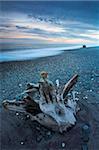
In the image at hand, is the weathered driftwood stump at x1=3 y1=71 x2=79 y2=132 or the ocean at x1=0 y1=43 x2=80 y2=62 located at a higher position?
the ocean at x1=0 y1=43 x2=80 y2=62

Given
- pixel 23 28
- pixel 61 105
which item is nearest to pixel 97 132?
pixel 61 105

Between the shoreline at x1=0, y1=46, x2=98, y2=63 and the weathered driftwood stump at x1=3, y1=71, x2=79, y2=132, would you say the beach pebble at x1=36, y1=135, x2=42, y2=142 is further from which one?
the shoreline at x1=0, y1=46, x2=98, y2=63

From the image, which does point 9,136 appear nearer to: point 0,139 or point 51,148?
point 0,139

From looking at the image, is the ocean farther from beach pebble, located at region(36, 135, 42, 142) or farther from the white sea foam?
beach pebble, located at region(36, 135, 42, 142)

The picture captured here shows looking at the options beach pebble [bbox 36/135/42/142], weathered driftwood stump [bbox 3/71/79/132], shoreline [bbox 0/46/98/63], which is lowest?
beach pebble [bbox 36/135/42/142]

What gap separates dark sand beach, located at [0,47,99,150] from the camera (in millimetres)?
1457

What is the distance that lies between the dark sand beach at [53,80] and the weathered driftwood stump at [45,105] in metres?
0.03

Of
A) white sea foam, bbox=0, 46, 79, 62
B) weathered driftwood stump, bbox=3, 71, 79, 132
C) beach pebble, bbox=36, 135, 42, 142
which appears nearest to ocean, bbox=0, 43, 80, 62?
white sea foam, bbox=0, 46, 79, 62

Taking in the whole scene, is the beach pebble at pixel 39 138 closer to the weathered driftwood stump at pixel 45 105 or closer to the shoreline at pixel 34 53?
the weathered driftwood stump at pixel 45 105

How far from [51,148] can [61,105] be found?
190 millimetres

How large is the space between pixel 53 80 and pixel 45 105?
5.0 inches

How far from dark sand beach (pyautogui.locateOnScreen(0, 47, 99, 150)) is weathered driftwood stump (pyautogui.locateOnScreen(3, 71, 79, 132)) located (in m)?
0.03

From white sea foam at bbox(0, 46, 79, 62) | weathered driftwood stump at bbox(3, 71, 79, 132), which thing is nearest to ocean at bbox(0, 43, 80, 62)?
white sea foam at bbox(0, 46, 79, 62)

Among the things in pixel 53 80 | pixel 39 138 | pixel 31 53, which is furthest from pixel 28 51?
pixel 39 138
